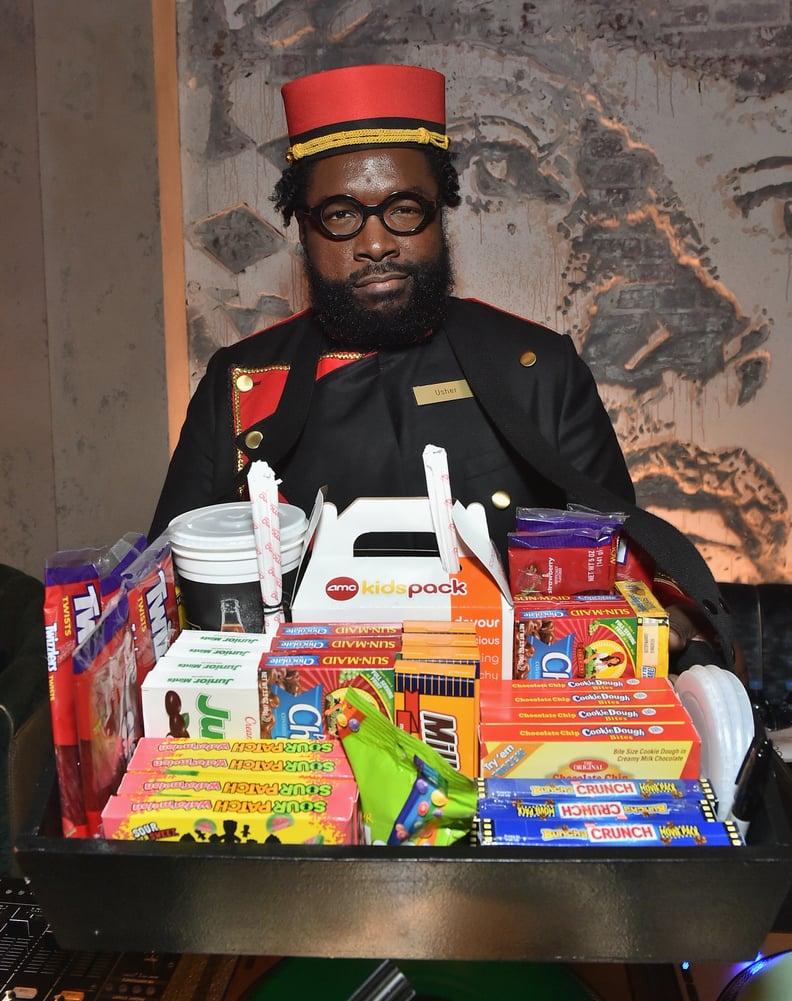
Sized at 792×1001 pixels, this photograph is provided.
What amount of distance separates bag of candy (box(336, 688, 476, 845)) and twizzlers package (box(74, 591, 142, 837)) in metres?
0.18

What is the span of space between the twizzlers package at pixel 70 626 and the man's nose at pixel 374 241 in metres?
0.70

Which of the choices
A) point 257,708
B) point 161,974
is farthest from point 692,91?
point 161,974

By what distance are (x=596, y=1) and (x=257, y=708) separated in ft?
7.60

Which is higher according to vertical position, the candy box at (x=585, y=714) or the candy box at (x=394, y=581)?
the candy box at (x=394, y=581)

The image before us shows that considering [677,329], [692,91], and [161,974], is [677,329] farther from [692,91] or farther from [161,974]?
[161,974]

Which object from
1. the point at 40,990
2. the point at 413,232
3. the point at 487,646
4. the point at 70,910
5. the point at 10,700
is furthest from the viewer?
the point at 10,700

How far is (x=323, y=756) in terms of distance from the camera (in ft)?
2.32

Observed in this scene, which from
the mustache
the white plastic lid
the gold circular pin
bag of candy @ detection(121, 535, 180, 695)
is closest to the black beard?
the mustache

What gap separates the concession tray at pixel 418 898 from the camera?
0.55m

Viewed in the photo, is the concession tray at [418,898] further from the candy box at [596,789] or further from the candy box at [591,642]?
the candy box at [591,642]

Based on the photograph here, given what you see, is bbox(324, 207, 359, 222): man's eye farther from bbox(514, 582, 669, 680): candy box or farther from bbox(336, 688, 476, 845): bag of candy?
bbox(336, 688, 476, 845): bag of candy

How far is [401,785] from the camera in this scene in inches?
26.1

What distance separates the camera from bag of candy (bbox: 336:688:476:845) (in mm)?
656

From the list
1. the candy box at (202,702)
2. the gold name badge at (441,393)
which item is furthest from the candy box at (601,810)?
the gold name badge at (441,393)
